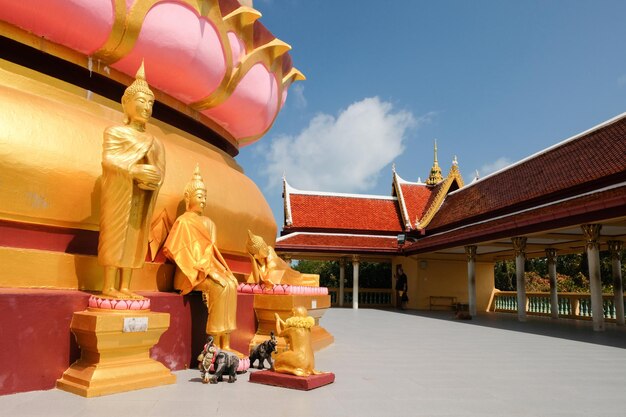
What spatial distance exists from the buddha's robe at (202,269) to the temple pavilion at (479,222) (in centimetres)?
827

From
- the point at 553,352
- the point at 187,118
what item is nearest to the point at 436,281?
the point at 553,352

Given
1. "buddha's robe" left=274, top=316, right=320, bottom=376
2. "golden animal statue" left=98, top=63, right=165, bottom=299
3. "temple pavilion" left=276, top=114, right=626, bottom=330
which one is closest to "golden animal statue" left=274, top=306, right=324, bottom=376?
"buddha's robe" left=274, top=316, right=320, bottom=376

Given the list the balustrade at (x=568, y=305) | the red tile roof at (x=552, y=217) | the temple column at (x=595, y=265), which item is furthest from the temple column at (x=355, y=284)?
the temple column at (x=595, y=265)

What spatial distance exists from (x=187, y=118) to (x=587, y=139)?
12.0 m

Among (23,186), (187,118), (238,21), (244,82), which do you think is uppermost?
(238,21)

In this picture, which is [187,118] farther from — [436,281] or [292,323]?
[436,281]

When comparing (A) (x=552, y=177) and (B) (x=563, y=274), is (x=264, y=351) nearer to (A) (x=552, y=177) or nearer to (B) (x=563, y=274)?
(A) (x=552, y=177)

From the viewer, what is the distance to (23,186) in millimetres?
4180

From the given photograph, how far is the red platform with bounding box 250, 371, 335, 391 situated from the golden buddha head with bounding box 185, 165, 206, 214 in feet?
5.73

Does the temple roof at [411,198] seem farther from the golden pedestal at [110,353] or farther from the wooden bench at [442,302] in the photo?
the golden pedestal at [110,353]

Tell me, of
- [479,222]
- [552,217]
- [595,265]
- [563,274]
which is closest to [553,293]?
[479,222]

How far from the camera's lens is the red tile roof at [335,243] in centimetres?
1981

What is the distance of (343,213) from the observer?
22.8 m

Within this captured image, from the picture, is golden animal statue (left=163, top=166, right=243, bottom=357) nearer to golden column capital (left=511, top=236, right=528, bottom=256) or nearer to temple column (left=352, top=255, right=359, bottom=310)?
golden column capital (left=511, top=236, right=528, bottom=256)
